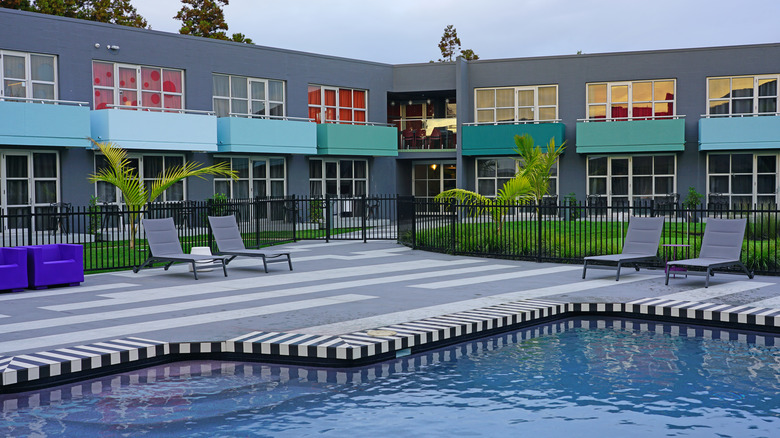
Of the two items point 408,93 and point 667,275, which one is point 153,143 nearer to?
point 408,93

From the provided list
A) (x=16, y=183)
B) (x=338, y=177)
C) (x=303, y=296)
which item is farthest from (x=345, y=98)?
(x=303, y=296)

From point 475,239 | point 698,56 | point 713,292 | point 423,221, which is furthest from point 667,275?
point 698,56

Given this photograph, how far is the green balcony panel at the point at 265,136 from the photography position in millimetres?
30234

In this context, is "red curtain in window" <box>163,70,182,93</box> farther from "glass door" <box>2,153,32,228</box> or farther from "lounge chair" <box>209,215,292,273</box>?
"lounge chair" <box>209,215,292,273</box>

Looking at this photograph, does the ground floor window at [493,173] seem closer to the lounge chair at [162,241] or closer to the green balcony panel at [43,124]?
the green balcony panel at [43,124]

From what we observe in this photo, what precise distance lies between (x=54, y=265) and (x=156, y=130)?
14.4 metres

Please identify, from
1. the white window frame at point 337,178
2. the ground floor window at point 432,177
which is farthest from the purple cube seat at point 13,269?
the ground floor window at point 432,177

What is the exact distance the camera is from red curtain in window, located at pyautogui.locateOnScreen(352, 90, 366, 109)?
3656 centimetres

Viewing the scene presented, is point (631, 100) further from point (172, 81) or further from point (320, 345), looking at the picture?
point (320, 345)

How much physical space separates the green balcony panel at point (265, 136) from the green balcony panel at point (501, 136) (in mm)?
7309

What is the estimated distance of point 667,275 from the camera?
14.1 metres

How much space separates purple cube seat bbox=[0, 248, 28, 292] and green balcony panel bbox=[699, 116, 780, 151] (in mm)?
27112

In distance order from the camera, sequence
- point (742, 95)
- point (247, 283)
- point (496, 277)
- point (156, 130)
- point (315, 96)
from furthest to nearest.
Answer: point (315, 96)
point (742, 95)
point (156, 130)
point (496, 277)
point (247, 283)

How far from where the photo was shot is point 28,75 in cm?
2541
